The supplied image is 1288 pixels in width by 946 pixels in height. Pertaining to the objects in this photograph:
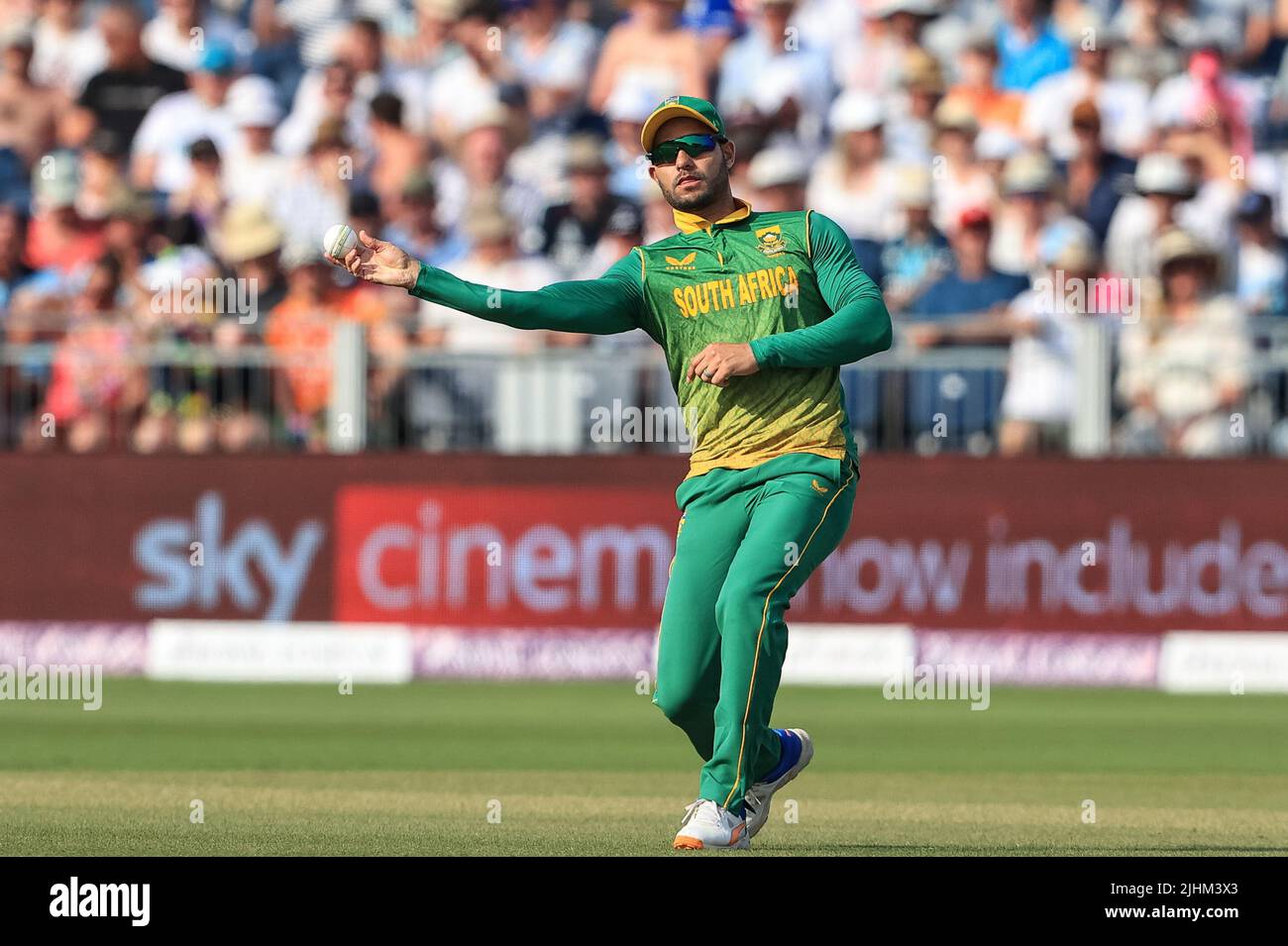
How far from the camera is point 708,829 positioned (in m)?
7.94

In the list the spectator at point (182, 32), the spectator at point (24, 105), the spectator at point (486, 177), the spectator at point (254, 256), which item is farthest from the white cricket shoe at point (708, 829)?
the spectator at point (182, 32)

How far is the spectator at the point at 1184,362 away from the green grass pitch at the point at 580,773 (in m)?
1.78

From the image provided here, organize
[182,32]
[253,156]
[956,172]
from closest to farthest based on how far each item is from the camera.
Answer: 1. [956,172]
2. [253,156]
3. [182,32]

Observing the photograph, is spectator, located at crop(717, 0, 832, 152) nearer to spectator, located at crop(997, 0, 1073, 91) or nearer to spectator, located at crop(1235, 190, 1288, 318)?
spectator, located at crop(997, 0, 1073, 91)

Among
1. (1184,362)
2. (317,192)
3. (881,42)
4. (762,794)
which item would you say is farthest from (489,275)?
(762,794)

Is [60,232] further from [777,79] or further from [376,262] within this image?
[376,262]

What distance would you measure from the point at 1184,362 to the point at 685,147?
9407 mm

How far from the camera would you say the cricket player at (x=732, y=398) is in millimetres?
7945

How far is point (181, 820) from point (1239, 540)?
10095 millimetres

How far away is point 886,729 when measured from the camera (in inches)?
575

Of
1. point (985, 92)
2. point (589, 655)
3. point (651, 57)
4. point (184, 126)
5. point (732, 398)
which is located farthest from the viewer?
point (184, 126)

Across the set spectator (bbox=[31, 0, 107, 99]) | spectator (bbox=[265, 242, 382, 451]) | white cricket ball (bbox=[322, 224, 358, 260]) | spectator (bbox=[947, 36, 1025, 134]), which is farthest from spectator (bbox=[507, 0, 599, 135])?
white cricket ball (bbox=[322, 224, 358, 260])

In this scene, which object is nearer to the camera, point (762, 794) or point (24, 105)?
point (762, 794)

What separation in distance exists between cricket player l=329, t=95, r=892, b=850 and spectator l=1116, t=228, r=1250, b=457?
9.00m
